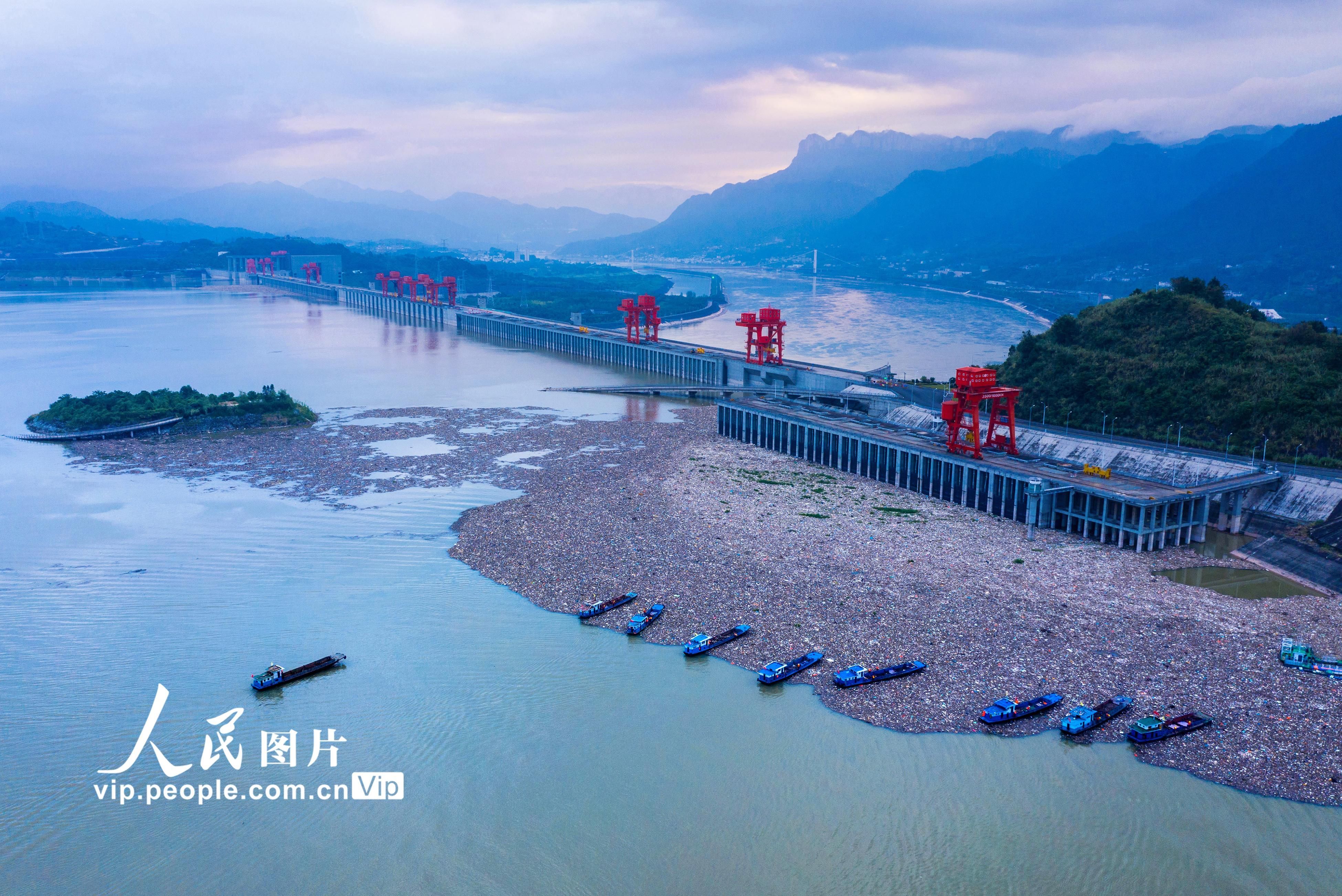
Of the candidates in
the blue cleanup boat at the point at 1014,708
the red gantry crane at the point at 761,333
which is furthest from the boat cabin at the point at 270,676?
the red gantry crane at the point at 761,333

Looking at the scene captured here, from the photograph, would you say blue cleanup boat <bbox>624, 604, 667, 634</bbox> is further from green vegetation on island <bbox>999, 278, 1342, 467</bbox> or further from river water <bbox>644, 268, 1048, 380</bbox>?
river water <bbox>644, 268, 1048, 380</bbox>

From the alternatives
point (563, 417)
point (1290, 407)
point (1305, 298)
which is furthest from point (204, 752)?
point (1305, 298)

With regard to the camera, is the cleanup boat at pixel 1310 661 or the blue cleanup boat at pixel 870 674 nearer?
the blue cleanup boat at pixel 870 674

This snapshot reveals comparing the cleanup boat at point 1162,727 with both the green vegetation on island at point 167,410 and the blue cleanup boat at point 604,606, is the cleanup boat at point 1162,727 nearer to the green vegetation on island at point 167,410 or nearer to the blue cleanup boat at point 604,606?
the blue cleanup boat at point 604,606

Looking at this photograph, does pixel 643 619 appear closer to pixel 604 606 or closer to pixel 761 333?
pixel 604 606

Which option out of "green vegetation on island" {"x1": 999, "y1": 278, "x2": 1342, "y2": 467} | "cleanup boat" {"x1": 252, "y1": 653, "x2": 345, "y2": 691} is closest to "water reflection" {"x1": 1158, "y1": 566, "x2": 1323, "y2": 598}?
"green vegetation on island" {"x1": 999, "y1": 278, "x2": 1342, "y2": 467}

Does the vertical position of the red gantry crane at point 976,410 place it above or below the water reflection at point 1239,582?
above

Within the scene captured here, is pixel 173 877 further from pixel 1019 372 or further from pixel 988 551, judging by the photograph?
pixel 1019 372
